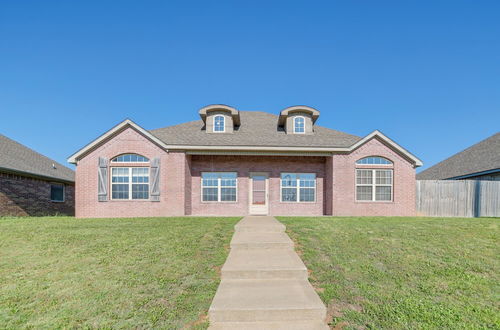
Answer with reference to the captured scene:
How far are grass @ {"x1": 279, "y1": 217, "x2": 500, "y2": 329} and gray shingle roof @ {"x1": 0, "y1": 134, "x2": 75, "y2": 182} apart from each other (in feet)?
55.7

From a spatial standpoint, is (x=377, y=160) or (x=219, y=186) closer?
(x=377, y=160)

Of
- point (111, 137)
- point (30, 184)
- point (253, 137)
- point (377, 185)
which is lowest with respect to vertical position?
point (30, 184)

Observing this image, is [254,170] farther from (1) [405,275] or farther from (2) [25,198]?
(2) [25,198]

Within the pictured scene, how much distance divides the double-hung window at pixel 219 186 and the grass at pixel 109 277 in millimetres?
5972

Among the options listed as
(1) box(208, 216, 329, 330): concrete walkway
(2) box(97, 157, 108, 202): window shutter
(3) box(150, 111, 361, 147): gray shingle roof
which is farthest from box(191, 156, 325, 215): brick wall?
(1) box(208, 216, 329, 330): concrete walkway

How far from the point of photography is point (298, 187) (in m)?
14.1

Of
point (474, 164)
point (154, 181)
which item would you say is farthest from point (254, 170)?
point (474, 164)

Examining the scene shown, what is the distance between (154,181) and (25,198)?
922 cm

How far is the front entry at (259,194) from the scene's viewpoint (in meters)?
14.0

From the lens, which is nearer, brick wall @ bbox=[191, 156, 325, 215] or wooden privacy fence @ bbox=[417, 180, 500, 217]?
wooden privacy fence @ bbox=[417, 180, 500, 217]

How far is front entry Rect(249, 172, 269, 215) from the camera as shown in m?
14.0

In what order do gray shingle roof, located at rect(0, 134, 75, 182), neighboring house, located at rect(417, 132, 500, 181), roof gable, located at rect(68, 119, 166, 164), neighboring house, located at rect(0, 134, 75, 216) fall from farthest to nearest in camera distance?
neighboring house, located at rect(417, 132, 500, 181)
gray shingle roof, located at rect(0, 134, 75, 182)
neighboring house, located at rect(0, 134, 75, 216)
roof gable, located at rect(68, 119, 166, 164)

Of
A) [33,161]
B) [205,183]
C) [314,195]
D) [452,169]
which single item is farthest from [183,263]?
[452,169]

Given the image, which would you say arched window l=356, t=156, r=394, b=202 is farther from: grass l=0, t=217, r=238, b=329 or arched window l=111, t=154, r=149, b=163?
arched window l=111, t=154, r=149, b=163
